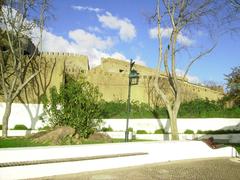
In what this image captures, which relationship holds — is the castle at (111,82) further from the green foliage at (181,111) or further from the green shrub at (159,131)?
the green shrub at (159,131)

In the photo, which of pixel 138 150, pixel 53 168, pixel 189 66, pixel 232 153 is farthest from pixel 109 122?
pixel 53 168

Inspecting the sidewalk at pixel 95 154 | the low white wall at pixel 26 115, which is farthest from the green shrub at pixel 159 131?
the sidewalk at pixel 95 154

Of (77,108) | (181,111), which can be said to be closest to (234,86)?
(181,111)

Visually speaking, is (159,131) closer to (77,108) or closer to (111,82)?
(111,82)

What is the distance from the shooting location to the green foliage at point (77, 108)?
19109 millimetres

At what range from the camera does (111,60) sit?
4794cm

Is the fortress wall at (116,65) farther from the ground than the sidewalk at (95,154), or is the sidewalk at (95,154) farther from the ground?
the fortress wall at (116,65)

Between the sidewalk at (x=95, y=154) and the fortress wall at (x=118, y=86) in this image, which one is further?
the fortress wall at (x=118, y=86)

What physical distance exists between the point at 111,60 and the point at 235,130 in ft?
76.5

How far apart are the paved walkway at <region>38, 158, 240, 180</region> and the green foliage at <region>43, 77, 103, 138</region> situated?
7.68m

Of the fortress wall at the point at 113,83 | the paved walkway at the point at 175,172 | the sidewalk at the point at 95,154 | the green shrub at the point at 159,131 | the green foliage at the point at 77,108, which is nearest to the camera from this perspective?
the sidewalk at the point at 95,154

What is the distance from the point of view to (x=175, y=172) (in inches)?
421

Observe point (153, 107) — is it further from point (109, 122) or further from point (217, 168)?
point (217, 168)

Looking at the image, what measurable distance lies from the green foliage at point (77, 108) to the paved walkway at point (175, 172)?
768 centimetres
